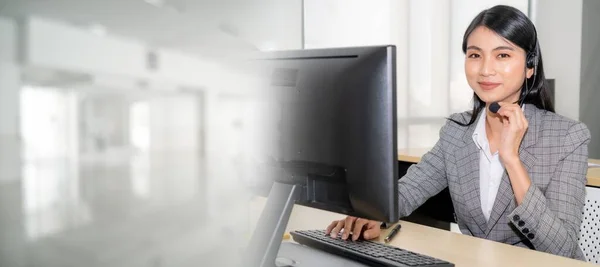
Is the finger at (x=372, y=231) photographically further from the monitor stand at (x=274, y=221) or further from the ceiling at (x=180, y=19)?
the ceiling at (x=180, y=19)

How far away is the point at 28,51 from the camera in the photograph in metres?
0.31

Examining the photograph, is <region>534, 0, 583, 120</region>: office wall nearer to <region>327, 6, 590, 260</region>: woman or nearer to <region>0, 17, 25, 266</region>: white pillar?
<region>327, 6, 590, 260</region>: woman

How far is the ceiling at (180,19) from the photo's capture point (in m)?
0.31

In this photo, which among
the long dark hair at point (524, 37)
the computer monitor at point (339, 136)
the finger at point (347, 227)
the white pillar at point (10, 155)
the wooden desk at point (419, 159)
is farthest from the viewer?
the wooden desk at point (419, 159)

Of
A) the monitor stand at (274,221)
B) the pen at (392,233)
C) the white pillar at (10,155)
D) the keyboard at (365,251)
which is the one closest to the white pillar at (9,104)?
the white pillar at (10,155)

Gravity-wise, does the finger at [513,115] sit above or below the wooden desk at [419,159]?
above

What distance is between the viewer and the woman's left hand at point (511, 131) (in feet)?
3.77

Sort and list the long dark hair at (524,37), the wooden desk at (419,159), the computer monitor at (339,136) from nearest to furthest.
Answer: the computer monitor at (339,136)
the long dark hair at (524,37)
the wooden desk at (419,159)

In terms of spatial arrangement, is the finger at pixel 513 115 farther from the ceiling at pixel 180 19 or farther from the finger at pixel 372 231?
the ceiling at pixel 180 19

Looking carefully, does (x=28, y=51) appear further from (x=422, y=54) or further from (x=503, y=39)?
(x=422, y=54)

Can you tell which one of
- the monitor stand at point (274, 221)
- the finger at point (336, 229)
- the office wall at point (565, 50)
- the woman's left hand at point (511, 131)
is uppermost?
the office wall at point (565, 50)

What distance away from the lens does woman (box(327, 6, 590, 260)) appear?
3.64 ft

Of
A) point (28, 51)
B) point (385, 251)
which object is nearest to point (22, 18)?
point (28, 51)

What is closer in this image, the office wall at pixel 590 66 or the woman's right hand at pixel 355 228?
the woman's right hand at pixel 355 228
